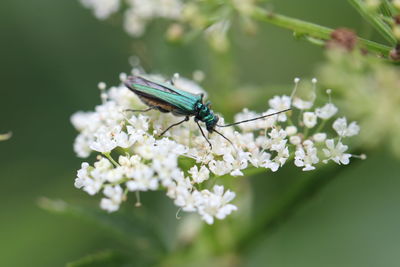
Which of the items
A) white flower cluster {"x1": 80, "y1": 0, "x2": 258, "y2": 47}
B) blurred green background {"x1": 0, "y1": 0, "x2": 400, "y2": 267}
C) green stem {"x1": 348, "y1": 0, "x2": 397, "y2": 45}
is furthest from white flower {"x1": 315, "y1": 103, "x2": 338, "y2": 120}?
blurred green background {"x1": 0, "y1": 0, "x2": 400, "y2": 267}

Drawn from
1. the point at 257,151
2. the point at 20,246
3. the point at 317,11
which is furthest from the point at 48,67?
the point at 257,151

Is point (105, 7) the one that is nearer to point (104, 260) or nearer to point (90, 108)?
point (90, 108)

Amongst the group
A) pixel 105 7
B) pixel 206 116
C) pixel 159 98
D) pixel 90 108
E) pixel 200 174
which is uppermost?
pixel 90 108

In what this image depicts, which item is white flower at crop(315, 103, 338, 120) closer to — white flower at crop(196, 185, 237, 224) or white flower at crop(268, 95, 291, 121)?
white flower at crop(268, 95, 291, 121)

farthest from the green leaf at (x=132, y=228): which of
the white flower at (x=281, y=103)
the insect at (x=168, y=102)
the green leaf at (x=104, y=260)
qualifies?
the white flower at (x=281, y=103)

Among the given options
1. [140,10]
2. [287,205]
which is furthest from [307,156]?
[140,10]

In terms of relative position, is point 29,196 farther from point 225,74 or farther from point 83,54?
point 225,74
